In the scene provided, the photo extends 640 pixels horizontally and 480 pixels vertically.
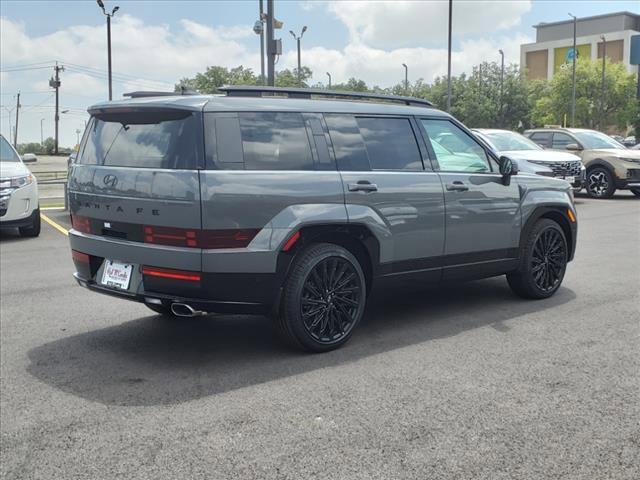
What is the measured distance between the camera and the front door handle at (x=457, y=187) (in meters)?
5.75

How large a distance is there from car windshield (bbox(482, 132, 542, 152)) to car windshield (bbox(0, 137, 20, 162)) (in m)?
9.41

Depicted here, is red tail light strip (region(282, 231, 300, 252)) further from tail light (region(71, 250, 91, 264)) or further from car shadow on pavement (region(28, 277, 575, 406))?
tail light (region(71, 250, 91, 264))

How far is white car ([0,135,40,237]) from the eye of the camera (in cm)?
1159

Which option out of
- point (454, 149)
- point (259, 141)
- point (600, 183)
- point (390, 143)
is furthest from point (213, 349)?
point (600, 183)

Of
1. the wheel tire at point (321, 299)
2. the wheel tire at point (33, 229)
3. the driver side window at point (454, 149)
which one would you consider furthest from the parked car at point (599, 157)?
the wheel tire at point (321, 299)

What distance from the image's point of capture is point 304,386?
439cm

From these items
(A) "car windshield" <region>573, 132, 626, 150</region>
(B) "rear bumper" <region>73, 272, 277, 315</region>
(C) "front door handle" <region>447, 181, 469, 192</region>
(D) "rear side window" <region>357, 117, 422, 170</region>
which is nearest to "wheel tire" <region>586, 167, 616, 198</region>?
(A) "car windshield" <region>573, 132, 626, 150</region>

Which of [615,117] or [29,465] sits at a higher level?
[615,117]

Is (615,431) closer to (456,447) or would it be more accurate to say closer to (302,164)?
(456,447)

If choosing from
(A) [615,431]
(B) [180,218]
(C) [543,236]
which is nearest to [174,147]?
(B) [180,218]

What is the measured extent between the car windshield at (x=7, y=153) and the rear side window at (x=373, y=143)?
9.03 meters

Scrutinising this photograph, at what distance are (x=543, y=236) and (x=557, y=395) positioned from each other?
2.79 metres

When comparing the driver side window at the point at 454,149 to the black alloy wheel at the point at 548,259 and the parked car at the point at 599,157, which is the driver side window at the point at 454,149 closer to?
the black alloy wheel at the point at 548,259

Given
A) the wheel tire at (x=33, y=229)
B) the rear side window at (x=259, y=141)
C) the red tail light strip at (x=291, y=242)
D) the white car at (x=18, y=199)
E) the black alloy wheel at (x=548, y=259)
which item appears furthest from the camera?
the wheel tire at (x=33, y=229)
